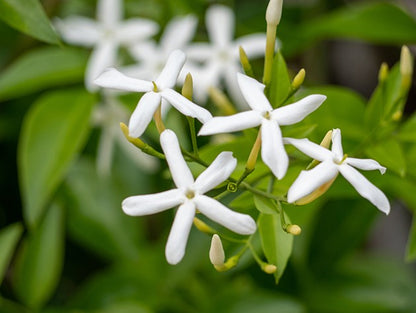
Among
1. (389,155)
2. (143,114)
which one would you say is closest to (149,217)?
(389,155)

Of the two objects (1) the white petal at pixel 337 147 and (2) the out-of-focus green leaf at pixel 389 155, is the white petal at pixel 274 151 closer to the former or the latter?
(1) the white petal at pixel 337 147

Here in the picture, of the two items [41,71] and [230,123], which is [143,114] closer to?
[230,123]

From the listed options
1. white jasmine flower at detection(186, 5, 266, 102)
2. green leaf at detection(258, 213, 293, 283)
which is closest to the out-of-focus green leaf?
green leaf at detection(258, 213, 293, 283)

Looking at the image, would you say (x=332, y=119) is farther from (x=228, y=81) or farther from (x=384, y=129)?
(x=228, y=81)

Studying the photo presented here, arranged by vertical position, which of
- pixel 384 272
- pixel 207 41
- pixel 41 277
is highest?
pixel 207 41

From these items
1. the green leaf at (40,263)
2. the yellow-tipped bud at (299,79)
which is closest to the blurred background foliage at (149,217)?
the green leaf at (40,263)

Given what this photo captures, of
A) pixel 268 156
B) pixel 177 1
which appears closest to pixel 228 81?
pixel 177 1
